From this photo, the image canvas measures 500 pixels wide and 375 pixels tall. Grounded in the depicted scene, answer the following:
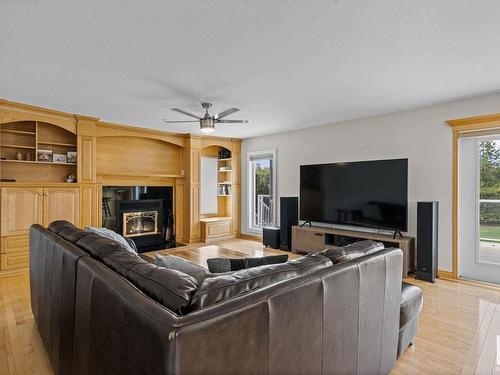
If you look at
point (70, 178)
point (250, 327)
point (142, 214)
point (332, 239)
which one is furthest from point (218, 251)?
point (250, 327)

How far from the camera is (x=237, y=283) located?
3.92ft

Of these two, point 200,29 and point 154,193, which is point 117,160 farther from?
point 200,29

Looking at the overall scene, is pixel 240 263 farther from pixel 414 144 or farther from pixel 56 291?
pixel 414 144

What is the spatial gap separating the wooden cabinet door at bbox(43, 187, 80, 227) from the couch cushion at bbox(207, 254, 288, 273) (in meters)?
3.75

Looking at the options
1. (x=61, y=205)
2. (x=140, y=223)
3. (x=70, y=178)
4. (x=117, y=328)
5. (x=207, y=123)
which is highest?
(x=207, y=123)

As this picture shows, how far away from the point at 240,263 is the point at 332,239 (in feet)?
11.4

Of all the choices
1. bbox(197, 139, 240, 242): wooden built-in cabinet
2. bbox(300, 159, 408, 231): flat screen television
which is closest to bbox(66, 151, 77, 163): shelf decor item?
bbox(197, 139, 240, 242): wooden built-in cabinet

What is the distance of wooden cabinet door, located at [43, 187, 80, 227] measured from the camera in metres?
4.39

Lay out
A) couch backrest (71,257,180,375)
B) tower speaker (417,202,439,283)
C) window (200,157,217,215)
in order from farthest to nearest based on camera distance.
→ window (200,157,217,215), tower speaker (417,202,439,283), couch backrest (71,257,180,375)

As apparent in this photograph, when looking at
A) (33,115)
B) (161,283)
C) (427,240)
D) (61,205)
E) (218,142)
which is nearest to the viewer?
(161,283)

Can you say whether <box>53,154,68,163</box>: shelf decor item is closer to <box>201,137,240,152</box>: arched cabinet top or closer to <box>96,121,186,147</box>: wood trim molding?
<box>96,121,186,147</box>: wood trim molding

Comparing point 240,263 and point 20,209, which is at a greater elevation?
point 20,209

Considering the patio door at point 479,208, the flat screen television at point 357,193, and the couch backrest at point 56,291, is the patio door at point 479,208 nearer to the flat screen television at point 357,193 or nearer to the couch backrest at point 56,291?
the flat screen television at point 357,193

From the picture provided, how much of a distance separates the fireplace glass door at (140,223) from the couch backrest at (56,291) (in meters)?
3.17
